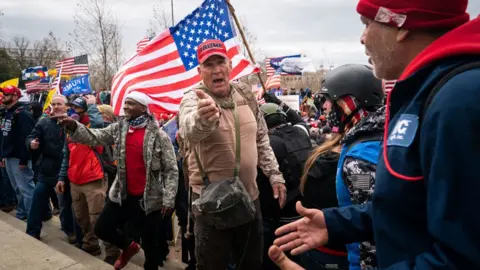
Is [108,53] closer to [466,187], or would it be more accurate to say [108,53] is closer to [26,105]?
[26,105]

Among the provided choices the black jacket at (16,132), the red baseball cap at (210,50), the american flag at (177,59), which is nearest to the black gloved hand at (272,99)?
the american flag at (177,59)

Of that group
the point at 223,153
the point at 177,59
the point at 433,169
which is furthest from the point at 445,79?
the point at 177,59

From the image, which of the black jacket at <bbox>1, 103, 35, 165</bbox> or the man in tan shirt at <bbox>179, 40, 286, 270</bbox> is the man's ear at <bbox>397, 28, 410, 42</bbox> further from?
the black jacket at <bbox>1, 103, 35, 165</bbox>

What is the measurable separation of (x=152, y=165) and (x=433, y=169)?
12.2ft

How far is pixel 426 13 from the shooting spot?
1.16 meters

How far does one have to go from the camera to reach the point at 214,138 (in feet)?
10.3

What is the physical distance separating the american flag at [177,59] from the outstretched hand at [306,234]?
3967 millimetres

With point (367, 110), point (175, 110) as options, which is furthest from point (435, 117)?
point (175, 110)

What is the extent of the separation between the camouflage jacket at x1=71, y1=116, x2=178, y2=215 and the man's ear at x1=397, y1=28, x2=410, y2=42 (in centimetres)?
345

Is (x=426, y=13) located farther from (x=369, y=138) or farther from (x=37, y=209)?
(x=37, y=209)

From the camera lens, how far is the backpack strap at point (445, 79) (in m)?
0.94

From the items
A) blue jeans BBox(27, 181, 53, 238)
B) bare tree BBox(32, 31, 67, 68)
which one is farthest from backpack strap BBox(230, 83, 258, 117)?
bare tree BBox(32, 31, 67, 68)

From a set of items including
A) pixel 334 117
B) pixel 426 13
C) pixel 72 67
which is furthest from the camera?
pixel 72 67

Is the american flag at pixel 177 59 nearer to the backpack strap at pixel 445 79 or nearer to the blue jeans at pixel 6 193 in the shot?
the backpack strap at pixel 445 79
